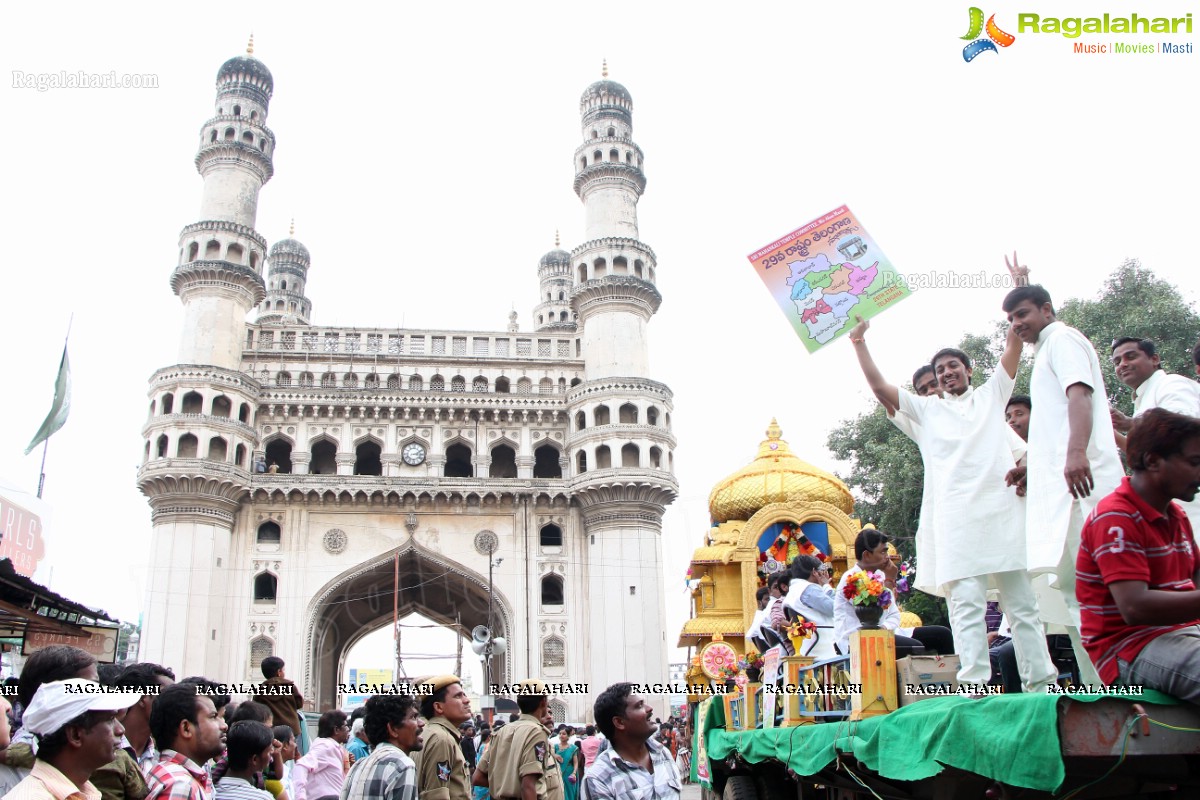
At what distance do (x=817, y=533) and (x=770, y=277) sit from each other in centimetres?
729

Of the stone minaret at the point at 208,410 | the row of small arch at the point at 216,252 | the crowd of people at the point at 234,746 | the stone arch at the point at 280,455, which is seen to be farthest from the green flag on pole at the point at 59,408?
the crowd of people at the point at 234,746

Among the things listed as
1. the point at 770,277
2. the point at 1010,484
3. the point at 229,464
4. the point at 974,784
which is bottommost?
the point at 974,784

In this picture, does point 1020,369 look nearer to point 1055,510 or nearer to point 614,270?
point 614,270

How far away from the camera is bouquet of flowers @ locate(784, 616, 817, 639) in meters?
6.83

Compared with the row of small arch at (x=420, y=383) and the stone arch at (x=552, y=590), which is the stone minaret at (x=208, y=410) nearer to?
the row of small arch at (x=420, y=383)

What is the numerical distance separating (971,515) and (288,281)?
5165 centimetres

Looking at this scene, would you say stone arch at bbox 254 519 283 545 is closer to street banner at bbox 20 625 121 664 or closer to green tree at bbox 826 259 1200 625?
street banner at bbox 20 625 121 664

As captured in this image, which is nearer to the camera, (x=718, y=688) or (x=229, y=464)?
(x=718, y=688)

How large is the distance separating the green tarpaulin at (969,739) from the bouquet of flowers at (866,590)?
1.01 meters

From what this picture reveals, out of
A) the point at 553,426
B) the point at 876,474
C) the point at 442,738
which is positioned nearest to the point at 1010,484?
the point at 442,738

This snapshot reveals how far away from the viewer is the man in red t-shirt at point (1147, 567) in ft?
10.5

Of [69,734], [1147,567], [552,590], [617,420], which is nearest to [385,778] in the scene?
[69,734]

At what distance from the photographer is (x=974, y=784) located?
12.0 ft

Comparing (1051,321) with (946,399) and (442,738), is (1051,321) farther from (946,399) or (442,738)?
(442,738)
